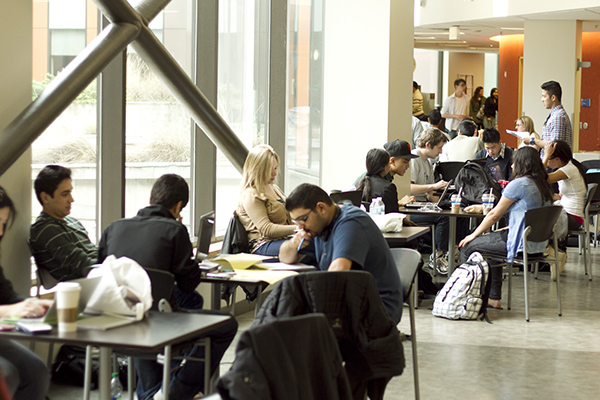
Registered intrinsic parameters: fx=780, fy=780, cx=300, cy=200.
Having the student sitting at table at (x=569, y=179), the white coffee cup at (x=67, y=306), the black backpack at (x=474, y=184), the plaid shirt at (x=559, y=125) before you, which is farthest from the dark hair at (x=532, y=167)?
the white coffee cup at (x=67, y=306)

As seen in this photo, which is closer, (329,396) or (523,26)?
(329,396)

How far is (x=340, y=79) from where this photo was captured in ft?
26.6

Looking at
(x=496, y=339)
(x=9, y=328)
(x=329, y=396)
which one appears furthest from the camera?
(x=496, y=339)

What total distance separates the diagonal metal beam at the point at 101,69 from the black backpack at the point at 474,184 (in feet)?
7.90

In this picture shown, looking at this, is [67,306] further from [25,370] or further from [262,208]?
[262,208]

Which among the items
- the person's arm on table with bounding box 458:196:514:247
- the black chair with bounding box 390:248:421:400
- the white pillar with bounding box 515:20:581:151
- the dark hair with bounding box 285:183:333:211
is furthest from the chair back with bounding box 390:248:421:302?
the white pillar with bounding box 515:20:581:151

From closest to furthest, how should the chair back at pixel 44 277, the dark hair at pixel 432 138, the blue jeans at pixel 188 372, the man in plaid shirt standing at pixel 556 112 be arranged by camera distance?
the blue jeans at pixel 188 372
the chair back at pixel 44 277
the dark hair at pixel 432 138
the man in plaid shirt standing at pixel 556 112

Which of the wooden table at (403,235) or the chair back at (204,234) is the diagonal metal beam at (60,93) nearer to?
the chair back at (204,234)

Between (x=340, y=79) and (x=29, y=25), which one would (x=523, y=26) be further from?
(x=29, y=25)

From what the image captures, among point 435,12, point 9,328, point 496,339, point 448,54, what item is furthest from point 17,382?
point 448,54

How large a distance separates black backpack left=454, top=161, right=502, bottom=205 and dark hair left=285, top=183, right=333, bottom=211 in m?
3.81

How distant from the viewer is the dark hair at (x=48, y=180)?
3.98m

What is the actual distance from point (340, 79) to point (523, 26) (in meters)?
7.38

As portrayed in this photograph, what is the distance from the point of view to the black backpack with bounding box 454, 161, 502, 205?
6.98 m
